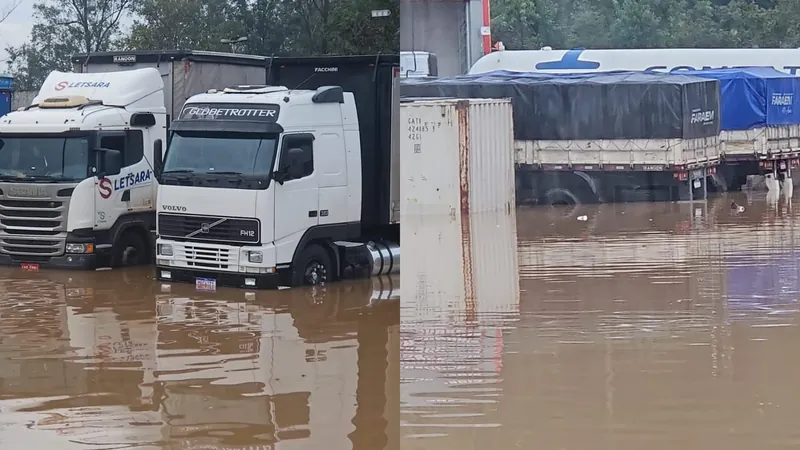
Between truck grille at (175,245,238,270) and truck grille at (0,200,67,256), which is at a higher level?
truck grille at (0,200,67,256)

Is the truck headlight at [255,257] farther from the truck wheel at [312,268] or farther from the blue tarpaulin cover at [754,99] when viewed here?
Result: the blue tarpaulin cover at [754,99]

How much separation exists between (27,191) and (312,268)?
172 inches

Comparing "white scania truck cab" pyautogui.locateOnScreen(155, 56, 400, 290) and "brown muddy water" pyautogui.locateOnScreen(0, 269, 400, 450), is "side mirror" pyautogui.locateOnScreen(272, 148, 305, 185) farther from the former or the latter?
"brown muddy water" pyautogui.locateOnScreen(0, 269, 400, 450)

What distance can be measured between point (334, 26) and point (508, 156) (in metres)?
12.1

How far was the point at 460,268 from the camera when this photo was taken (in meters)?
15.2

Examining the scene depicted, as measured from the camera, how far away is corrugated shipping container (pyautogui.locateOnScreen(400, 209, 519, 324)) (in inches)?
468

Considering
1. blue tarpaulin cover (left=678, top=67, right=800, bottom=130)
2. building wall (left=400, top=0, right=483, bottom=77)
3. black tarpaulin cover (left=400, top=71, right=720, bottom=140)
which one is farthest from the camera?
building wall (left=400, top=0, right=483, bottom=77)

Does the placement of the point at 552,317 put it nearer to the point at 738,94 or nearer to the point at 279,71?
the point at 279,71

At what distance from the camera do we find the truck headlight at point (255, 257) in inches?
502

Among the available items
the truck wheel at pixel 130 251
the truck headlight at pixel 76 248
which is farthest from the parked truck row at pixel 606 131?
the truck headlight at pixel 76 248

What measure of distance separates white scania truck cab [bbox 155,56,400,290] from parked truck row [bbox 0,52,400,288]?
17 mm

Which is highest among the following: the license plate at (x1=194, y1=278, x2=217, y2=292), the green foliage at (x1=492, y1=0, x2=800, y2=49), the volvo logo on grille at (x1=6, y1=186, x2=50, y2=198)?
the green foliage at (x1=492, y1=0, x2=800, y2=49)

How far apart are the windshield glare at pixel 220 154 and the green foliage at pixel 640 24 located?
2895cm

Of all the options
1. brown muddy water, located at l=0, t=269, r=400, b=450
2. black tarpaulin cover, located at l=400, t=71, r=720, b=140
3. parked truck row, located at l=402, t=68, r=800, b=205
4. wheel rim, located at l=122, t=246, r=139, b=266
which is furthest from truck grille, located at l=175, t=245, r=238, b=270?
parked truck row, located at l=402, t=68, r=800, b=205
